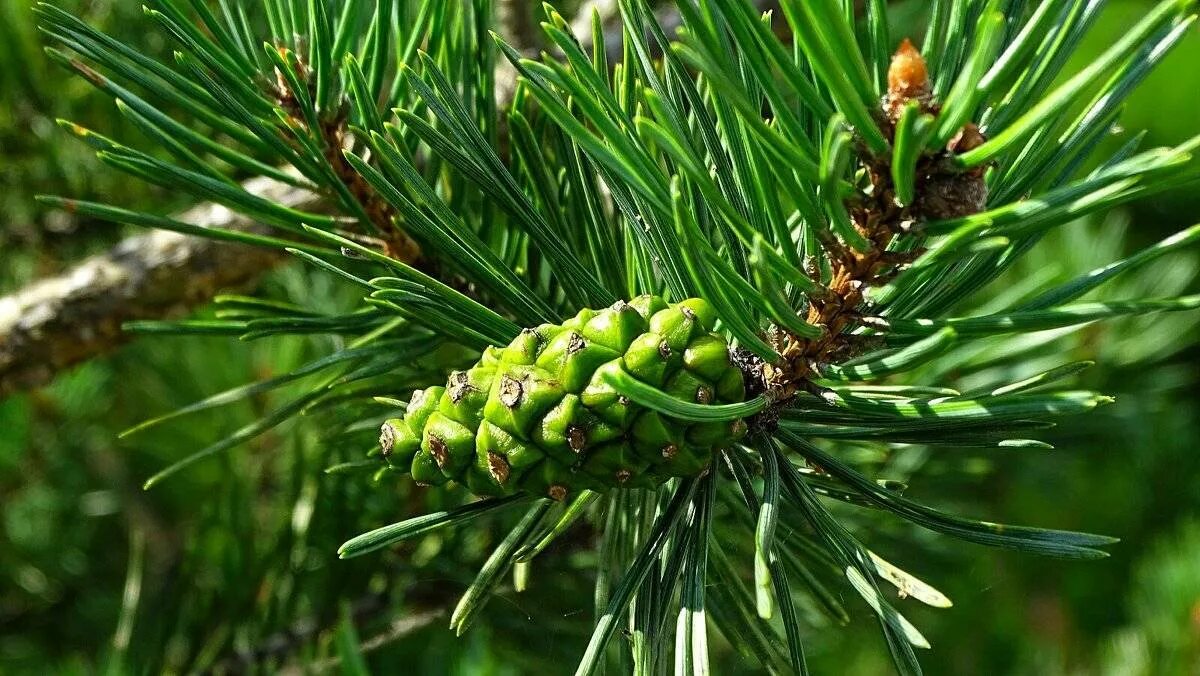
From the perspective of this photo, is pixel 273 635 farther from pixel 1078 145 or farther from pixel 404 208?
pixel 1078 145

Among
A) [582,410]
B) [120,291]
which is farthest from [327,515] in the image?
[582,410]

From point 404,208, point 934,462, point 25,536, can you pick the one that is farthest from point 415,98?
point 25,536

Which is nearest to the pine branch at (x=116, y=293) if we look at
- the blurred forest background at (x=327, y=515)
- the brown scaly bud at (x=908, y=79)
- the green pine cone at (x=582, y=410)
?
the blurred forest background at (x=327, y=515)

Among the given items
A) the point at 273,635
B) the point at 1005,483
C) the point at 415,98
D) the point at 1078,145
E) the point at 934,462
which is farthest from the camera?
the point at 1005,483

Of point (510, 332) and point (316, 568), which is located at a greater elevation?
point (510, 332)

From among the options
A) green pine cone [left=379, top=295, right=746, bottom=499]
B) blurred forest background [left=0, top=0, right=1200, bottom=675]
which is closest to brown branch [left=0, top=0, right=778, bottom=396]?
blurred forest background [left=0, top=0, right=1200, bottom=675]

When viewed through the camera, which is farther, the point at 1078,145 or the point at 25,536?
the point at 25,536

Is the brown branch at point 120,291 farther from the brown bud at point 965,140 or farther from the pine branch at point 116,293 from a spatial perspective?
the brown bud at point 965,140
